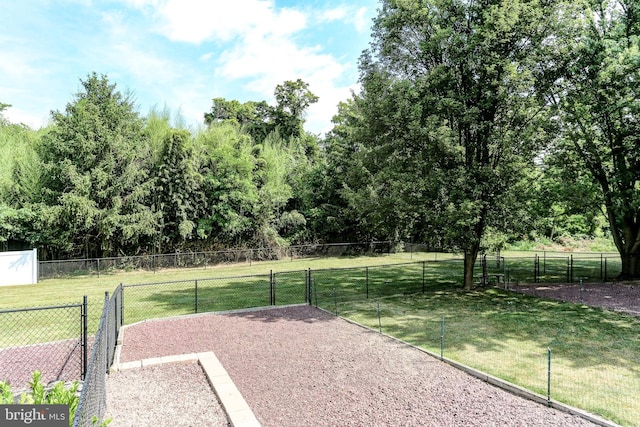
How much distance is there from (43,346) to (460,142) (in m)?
13.8

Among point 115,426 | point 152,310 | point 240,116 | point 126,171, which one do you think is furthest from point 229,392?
point 240,116

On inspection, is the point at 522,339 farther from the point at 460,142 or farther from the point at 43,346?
the point at 43,346

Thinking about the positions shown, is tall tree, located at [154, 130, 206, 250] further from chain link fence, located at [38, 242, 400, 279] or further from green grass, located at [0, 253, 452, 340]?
green grass, located at [0, 253, 452, 340]

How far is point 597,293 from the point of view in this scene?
14.4 metres

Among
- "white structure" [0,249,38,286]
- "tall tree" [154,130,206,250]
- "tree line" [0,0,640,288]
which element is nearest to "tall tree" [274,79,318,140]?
"tall tree" [154,130,206,250]

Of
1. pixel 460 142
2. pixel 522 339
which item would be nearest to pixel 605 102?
pixel 460 142

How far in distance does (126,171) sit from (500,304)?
20153 mm

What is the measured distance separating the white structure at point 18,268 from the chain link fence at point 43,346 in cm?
780

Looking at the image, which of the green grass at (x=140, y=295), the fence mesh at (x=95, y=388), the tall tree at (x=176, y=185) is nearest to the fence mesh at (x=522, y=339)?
the green grass at (x=140, y=295)

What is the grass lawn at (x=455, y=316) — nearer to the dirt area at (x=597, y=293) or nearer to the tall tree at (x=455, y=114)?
the dirt area at (x=597, y=293)

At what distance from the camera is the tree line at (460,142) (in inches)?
505

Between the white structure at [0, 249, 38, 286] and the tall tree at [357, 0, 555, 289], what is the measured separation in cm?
1694

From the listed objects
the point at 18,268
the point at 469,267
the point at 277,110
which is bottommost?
the point at 18,268

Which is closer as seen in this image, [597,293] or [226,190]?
[597,293]
